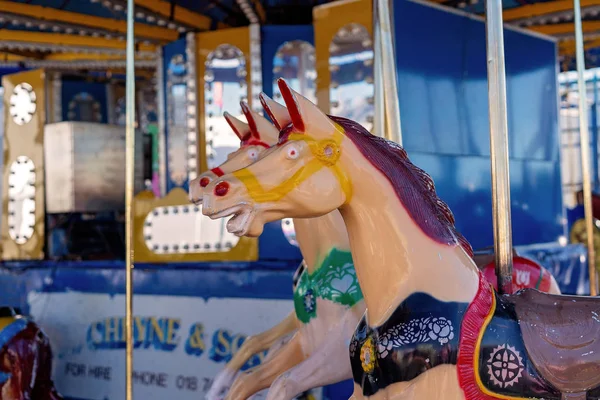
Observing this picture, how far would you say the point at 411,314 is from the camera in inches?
63.2

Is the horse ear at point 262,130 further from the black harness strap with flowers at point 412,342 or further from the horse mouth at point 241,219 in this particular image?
the black harness strap with flowers at point 412,342

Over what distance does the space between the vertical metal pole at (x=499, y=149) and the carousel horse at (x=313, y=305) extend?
0.66 m

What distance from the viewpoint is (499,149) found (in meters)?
1.99

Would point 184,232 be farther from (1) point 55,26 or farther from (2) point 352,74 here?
(1) point 55,26

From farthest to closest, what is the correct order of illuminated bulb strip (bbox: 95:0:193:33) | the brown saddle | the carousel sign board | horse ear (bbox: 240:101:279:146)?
illuminated bulb strip (bbox: 95:0:193:33)
the carousel sign board
horse ear (bbox: 240:101:279:146)
the brown saddle

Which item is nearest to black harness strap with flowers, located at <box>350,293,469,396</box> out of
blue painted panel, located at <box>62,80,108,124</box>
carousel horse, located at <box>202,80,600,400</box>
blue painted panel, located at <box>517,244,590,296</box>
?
carousel horse, located at <box>202,80,600,400</box>

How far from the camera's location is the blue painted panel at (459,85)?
4.38m

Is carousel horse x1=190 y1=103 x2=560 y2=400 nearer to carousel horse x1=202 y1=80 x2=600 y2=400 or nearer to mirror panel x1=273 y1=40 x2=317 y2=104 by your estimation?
carousel horse x1=202 y1=80 x2=600 y2=400

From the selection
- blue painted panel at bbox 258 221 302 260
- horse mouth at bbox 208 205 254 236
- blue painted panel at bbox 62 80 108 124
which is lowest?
blue painted panel at bbox 258 221 302 260

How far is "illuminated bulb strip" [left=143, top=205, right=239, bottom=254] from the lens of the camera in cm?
445

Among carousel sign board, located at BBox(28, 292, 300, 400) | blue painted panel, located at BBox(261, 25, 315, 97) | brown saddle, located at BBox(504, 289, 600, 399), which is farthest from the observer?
blue painted panel, located at BBox(261, 25, 315, 97)

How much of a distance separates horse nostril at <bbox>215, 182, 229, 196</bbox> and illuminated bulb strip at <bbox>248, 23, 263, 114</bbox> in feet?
12.0

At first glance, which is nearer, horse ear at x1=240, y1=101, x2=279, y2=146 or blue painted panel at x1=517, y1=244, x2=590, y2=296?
horse ear at x1=240, y1=101, x2=279, y2=146

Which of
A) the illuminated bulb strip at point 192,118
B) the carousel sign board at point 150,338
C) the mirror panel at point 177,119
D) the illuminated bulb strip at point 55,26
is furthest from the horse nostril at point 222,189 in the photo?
the illuminated bulb strip at point 55,26
